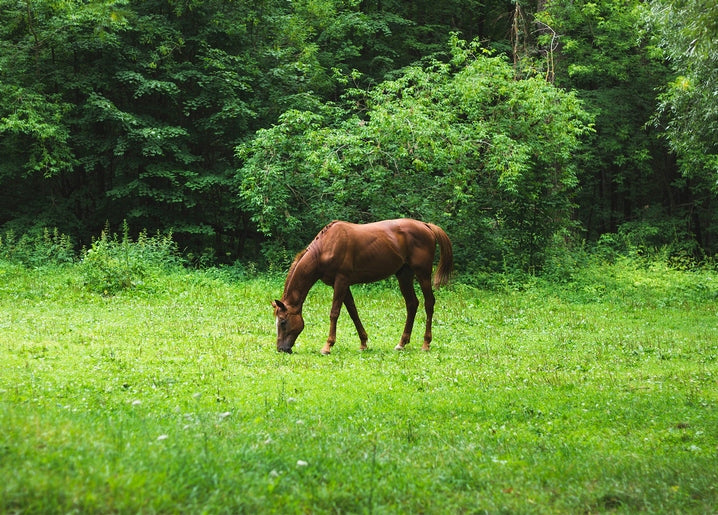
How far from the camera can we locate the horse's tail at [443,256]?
1302 cm

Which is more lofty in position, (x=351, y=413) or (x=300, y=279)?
(x=300, y=279)

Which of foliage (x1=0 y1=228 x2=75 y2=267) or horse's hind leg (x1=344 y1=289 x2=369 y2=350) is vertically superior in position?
horse's hind leg (x1=344 y1=289 x2=369 y2=350)

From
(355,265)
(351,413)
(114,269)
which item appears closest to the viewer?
(351,413)

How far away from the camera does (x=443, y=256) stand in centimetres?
1326

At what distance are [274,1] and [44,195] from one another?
12.9 m

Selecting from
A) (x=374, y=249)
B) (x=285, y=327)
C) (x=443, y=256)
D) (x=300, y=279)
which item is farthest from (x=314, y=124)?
(x=285, y=327)

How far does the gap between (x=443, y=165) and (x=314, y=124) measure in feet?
15.5

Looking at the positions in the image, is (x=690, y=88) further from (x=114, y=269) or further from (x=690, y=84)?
(x=114, y=269)

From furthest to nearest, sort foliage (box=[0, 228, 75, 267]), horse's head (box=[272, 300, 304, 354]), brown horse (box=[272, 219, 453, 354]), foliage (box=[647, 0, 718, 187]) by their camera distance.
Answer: foliage (box=[0, 228, 75, 267])
foliage (box=[647, 0, 718, 187])
brown horse (box=[272, 219, 453, 354])
horse's head (box=[272, 300, 304, 354])

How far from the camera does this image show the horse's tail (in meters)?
13.0

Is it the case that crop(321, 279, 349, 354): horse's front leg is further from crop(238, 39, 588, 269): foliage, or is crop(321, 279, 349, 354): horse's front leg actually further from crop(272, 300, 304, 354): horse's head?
crop(238, 39, 588, 269): foliage

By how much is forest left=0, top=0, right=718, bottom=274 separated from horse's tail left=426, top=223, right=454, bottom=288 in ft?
24.4

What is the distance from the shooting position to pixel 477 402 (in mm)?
8211

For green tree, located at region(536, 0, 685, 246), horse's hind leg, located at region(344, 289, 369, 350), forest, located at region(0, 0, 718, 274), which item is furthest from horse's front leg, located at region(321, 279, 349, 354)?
green tree, located at region(536, 0, 685, 246)
